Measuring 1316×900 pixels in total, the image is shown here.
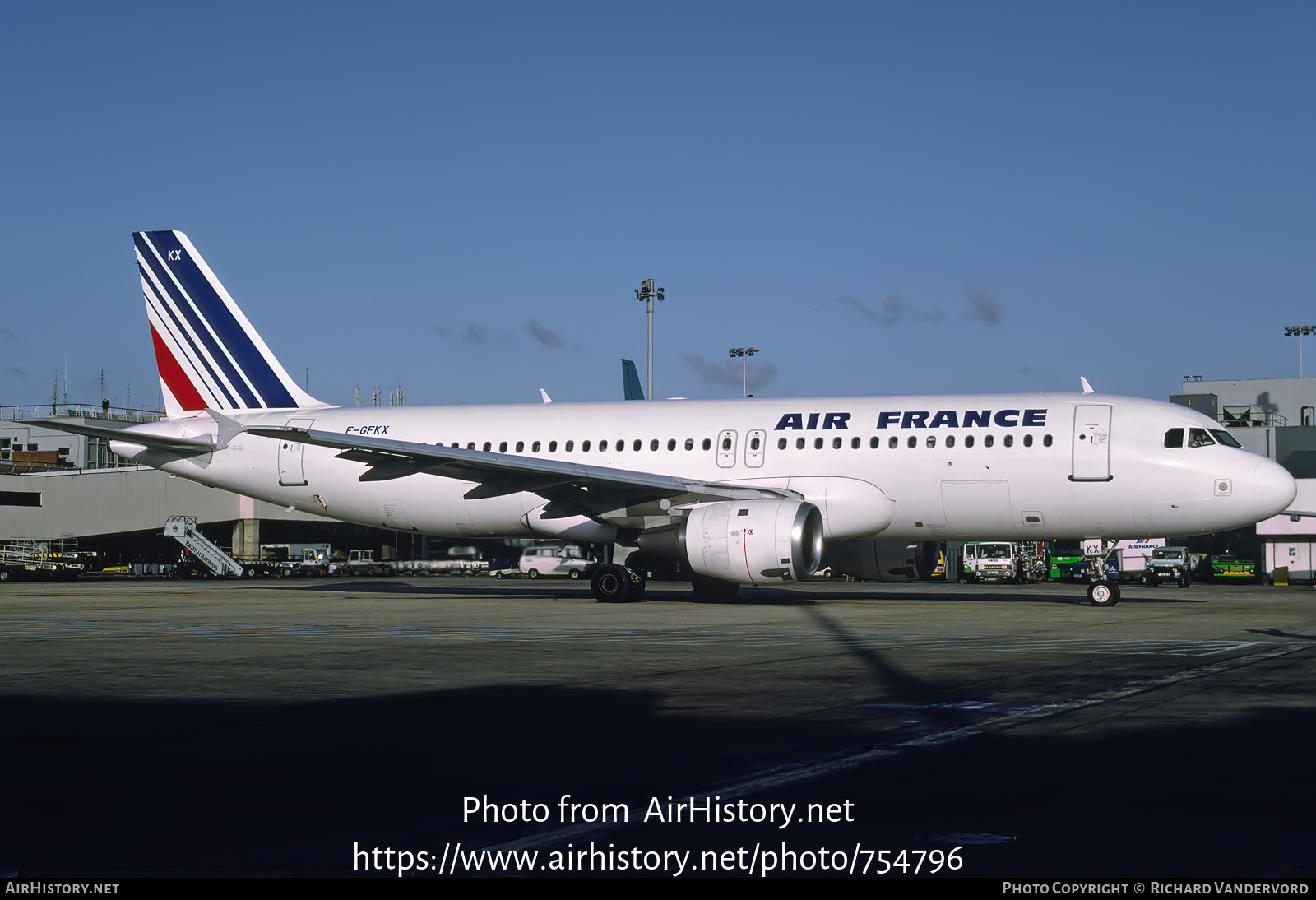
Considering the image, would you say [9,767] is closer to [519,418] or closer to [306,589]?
[519,418]

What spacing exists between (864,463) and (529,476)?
6.79 m

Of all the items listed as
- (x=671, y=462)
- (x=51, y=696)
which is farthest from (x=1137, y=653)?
(x=671, y=462)

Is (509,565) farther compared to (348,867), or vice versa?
(509,565)

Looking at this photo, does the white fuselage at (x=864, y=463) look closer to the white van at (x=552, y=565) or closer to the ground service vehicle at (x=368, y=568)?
the white van at (x=552, y=565)

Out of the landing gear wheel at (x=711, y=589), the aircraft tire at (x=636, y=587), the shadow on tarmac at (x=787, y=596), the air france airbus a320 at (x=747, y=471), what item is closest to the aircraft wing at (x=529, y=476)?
the air france airbus a320 at (x=747, y=471)

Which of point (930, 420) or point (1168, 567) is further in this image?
point (1168, 567)

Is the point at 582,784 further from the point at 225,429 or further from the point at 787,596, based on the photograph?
the point at 787,596

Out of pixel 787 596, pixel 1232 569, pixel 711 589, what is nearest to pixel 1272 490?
pixel 787 596

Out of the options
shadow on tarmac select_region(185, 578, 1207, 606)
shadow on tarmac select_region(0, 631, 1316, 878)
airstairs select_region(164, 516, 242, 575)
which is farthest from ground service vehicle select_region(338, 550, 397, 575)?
shadow on tarmac select_region(0, 631, 1316, 878)

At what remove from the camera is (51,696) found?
9.36 metres

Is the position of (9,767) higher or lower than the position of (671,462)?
lower

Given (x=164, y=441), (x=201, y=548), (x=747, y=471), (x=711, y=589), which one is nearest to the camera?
(x=747, y=471)

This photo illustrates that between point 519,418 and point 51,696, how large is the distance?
1901 cm

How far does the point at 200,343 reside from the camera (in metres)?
30.6
